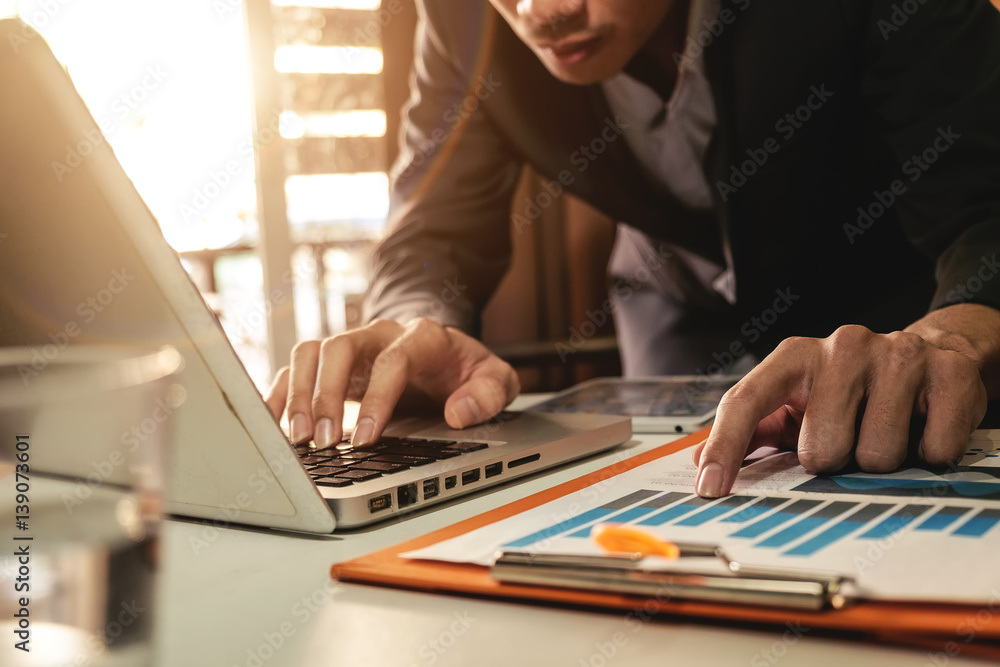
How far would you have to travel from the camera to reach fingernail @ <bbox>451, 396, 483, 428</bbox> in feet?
2.54

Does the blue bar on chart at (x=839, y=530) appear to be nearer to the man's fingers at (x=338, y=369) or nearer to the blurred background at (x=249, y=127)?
the man's fingers at (x=338, y=369)

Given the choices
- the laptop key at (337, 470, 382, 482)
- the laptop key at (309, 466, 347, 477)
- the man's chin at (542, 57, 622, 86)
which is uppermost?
the man's chin at (542, 57, 622, 86)

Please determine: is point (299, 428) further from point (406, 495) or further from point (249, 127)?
point (249, 127)

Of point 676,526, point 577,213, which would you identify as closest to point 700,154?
point 676,526

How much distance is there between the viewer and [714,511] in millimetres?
470

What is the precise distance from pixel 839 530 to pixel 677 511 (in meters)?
0.09

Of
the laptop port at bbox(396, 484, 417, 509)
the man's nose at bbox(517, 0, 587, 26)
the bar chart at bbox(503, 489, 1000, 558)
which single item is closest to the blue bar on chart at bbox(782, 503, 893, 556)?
the bar chart at bbox(503, 489, 1000, 558)

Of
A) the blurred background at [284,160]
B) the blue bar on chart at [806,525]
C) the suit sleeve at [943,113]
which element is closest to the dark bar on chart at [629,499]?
the blue bar on chart at [806,525]

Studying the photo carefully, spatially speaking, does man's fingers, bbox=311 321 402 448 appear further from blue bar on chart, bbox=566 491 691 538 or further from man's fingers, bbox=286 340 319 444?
blue bar on chart, bbox=566 491 691 538

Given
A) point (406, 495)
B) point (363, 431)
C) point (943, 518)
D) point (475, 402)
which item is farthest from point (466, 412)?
point (943, 518)

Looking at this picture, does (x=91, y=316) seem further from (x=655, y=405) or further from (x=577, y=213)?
(x=577, y=213)

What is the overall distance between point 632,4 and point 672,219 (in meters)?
0.36

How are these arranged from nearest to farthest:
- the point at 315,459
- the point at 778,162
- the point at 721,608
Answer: the point at 721,608 → the point at 315,459 → the point at 778,162

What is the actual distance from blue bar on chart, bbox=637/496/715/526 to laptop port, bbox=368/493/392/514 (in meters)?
0.18
